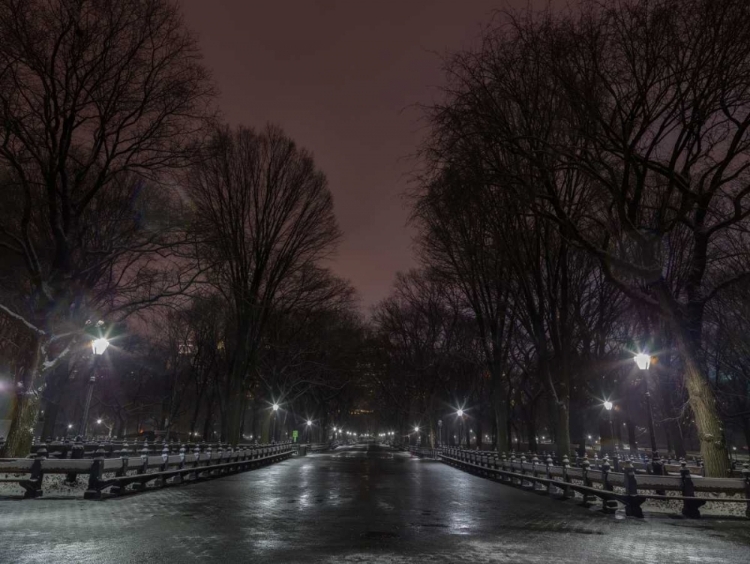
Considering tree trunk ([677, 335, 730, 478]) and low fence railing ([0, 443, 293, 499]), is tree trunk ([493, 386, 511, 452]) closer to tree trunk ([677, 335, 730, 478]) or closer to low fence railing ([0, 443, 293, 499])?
tree trunk ([677, 335, 730, 478])

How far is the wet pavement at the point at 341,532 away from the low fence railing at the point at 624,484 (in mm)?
471

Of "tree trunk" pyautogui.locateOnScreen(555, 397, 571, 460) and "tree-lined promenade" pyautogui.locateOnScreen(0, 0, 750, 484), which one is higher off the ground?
"tree-lined promenade" pyautogui.locateOnScreen(0, 0, 750, 484)

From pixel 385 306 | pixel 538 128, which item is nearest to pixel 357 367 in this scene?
pixel 385 306

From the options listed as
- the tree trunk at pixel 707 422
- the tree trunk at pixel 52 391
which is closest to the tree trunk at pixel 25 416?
the tree trunk at pixel 707 422

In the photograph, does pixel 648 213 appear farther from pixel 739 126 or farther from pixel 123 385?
pixel 123 385

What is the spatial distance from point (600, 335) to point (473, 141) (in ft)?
67.4

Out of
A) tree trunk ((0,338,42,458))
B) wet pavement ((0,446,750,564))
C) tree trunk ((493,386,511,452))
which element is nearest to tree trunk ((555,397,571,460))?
wet pavement ((0,446,750,564))

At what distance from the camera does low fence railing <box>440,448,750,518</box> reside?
10656mm

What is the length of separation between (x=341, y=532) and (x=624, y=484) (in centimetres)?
714

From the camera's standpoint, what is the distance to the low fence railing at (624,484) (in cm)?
1066

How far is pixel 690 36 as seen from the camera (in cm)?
1095

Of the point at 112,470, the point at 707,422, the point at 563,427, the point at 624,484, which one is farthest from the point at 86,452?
the point at 707,422

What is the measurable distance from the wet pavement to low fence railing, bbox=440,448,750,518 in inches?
18.6

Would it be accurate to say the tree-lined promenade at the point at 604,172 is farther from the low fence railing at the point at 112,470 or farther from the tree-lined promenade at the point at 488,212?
the low fence railing at the point at 112,470
